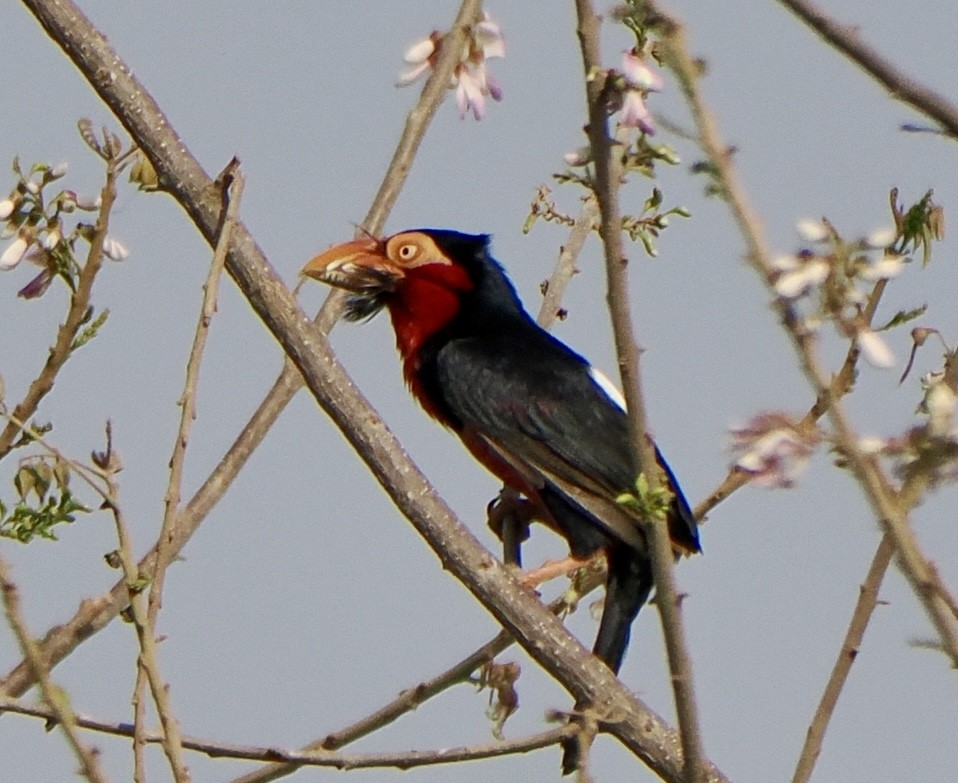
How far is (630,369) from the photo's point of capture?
114 inches

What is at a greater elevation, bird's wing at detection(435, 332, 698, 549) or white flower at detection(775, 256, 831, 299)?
bird's wing at detection(435, 332, 698, 549)

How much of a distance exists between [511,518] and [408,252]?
135cm

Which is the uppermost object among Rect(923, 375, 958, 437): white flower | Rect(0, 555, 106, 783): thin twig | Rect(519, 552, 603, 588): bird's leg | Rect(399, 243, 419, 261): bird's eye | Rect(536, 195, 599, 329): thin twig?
Rect(399, 243, 419, 261): bird's eye

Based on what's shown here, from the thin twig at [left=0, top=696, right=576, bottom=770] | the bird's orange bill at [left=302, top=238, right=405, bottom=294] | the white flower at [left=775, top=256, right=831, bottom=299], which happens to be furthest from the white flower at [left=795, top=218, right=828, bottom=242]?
the bird's orange bill at [left=302, top=238, right=405, bottom=294]

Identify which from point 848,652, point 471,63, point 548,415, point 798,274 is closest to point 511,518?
point 548,415

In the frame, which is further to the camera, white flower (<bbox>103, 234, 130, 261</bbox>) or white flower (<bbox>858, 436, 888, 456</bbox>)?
white flower (<bbox>103, 234, 130, 261</bbox>)

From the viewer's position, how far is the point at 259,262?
3.73 metres

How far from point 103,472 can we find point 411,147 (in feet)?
6.51

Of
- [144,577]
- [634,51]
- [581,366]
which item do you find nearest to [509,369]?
[581,366]

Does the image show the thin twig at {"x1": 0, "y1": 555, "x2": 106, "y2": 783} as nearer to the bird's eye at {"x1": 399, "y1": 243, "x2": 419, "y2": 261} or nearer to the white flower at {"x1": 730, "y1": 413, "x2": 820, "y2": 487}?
the white flower at {"x1": 730, "y1": 413, "x2": 820, "y2": 487}

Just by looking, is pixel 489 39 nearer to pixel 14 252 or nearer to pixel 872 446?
pixel 14 252

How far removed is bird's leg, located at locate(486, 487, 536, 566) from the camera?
18.1 ft

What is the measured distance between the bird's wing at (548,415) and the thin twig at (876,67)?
3457mm

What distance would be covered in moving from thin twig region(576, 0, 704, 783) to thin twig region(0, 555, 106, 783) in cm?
106
